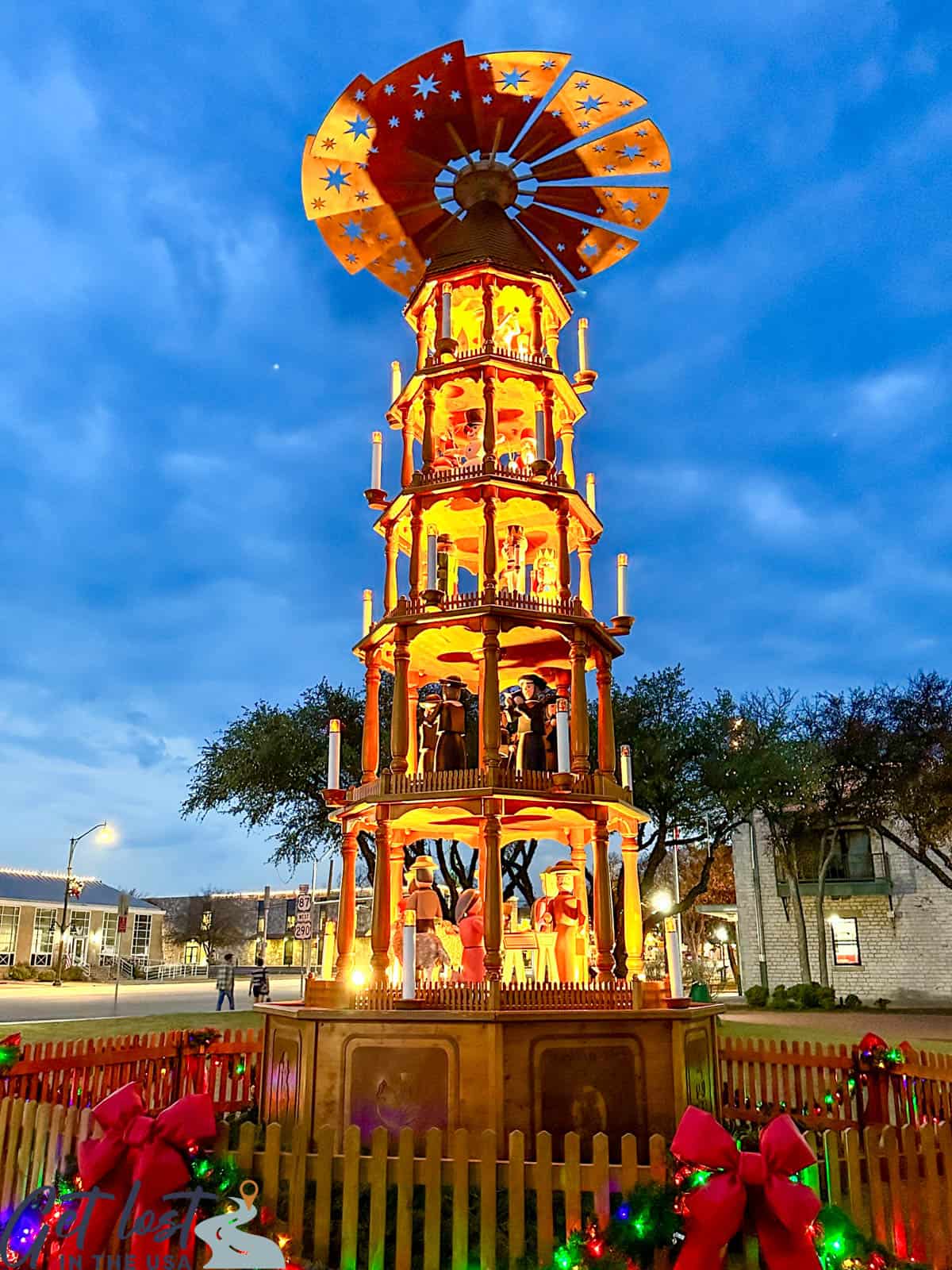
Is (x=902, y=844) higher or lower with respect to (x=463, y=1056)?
higher

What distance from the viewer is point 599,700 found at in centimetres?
1545

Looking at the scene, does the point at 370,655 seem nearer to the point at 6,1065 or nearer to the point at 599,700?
the point at 599,700

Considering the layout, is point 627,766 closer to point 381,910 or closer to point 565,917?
point 565,917

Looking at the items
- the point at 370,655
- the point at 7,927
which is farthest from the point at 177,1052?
the point at 7,927

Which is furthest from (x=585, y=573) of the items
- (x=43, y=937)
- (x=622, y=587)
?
(x=43, y=937)

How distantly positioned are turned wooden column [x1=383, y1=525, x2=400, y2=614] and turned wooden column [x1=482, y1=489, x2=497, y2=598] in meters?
2.00

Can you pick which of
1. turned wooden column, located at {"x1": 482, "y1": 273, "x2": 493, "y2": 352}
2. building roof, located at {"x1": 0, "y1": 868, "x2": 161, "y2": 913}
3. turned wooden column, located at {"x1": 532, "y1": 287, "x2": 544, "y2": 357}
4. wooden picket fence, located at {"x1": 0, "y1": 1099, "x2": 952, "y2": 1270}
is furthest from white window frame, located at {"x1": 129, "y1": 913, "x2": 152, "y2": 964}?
wooden picket fence, located at {"x1": 0, "y1": 1099, "x2": 952, "y2": 1270}

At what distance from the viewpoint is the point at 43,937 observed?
78.4 metres

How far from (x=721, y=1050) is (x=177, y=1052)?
8476mm

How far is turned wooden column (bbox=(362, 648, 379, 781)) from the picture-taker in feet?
50.4

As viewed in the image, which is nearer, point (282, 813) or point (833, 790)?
point (282, 813)

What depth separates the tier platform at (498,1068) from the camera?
36.2ft

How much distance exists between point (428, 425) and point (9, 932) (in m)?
75.7

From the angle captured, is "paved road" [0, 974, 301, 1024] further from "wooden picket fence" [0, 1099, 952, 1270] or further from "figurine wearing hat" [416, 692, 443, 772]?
"wooden picket fence" [0, 1099, 952, 1270]
